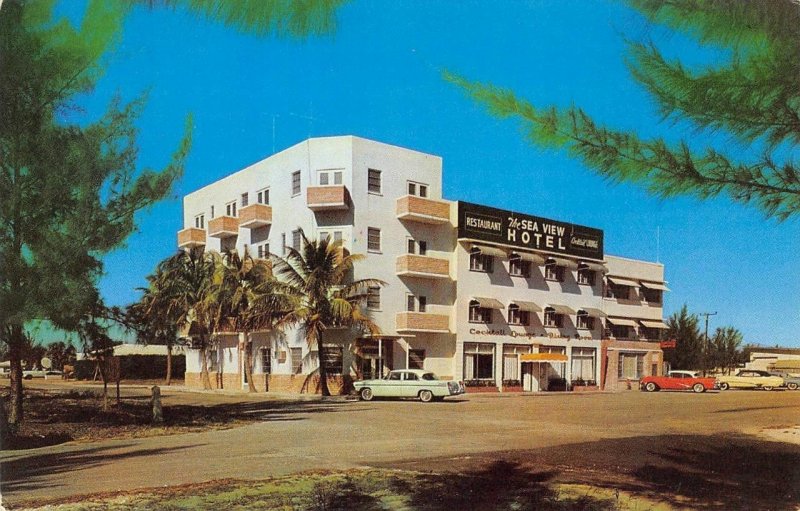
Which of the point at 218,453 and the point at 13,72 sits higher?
the point at 13,72

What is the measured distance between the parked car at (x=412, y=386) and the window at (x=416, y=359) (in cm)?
9

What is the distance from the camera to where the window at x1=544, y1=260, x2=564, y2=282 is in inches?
225

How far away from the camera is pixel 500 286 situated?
5.54 metres

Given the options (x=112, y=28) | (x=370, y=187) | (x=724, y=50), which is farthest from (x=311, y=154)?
(x=724, y=50)

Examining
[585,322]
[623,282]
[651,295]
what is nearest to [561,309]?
[585,322]

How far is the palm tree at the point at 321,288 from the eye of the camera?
4.86 meters

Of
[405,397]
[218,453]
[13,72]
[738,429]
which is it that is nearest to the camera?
[13,72]

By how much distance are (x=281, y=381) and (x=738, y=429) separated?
4534 mm

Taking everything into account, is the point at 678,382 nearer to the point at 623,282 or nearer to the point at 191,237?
the point at 623,282

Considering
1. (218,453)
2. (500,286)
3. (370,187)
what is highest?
(370,187)

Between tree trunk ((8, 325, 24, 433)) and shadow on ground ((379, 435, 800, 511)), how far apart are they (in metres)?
2.74

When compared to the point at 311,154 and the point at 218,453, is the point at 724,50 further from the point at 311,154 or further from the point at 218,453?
the point at 218,453

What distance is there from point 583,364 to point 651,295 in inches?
34.2

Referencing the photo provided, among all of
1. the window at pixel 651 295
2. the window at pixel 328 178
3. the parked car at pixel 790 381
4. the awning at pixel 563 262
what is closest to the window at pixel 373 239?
the window at pixel 328 178
